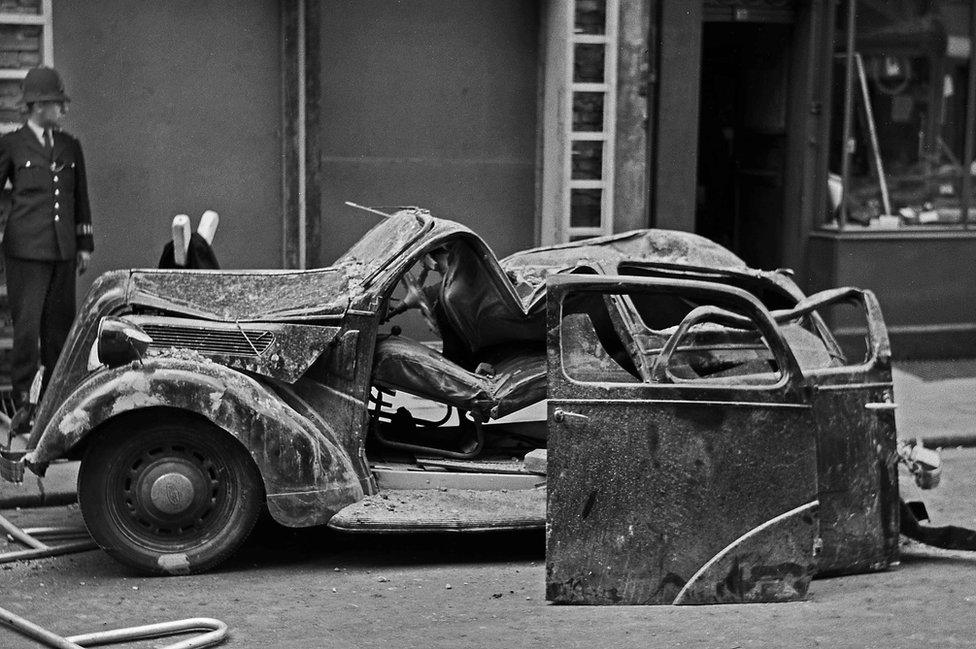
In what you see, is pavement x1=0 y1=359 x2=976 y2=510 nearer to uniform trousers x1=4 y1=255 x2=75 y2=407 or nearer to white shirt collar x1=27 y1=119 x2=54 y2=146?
uniform trousers x1=4 y1=255 x2=75 y2=407

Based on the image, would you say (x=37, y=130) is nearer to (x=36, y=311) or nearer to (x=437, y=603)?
(x=36, y=311)

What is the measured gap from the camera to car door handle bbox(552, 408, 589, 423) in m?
6.08

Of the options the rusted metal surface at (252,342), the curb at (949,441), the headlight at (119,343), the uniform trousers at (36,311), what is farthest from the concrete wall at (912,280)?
the headlight at (119,343)

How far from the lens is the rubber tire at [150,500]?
6.72 m

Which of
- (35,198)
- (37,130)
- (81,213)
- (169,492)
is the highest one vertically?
(37,130)

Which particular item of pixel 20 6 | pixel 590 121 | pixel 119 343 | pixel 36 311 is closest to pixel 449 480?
pixel 119 343

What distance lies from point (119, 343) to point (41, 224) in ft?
11.3

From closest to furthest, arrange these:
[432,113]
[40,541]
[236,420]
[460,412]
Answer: [236,420] < [40,541] < [460,412] < [432,113]

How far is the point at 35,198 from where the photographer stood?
982cm

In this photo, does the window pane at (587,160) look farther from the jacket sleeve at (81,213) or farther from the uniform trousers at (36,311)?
the uniform trousers at (36,311)

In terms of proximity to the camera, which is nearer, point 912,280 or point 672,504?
point 672,504

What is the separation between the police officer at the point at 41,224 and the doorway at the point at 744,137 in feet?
21.0

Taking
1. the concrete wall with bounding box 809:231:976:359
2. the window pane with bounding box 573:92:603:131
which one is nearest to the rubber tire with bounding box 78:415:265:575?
the window pane with bounding box 573:92:603:131

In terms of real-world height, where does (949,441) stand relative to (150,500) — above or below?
below
